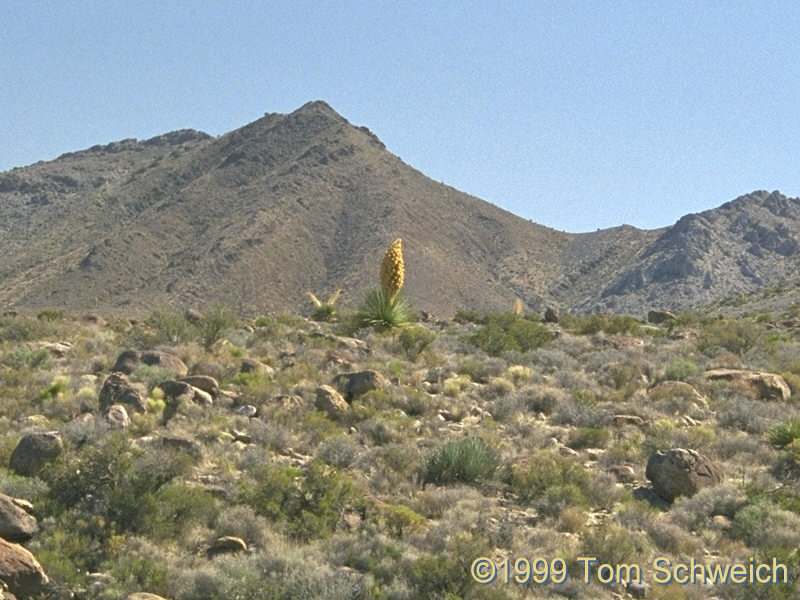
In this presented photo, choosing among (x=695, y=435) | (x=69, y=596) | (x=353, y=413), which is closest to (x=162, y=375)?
(x=353, y=413)

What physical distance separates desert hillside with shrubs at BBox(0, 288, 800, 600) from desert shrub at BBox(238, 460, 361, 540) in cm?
2

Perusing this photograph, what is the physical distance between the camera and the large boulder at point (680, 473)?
909cm

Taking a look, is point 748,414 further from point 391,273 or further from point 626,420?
point 391,273

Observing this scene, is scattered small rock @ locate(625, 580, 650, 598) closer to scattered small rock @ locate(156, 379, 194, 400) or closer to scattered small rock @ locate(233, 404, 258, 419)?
scattered small rock @ locate(233, 404, 258, 419)

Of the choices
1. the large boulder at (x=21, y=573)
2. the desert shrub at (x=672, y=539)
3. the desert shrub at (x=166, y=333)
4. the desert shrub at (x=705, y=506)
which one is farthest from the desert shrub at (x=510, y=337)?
the large boulder at (x=21, y=573)

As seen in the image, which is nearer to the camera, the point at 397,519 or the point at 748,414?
the point at 397,519

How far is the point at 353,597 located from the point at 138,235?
207 feet

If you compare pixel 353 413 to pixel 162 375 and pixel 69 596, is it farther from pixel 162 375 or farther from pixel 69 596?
pixel 69 596

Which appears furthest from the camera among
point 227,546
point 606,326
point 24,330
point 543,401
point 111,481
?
point 606,326

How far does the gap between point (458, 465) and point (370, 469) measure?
0.95 m

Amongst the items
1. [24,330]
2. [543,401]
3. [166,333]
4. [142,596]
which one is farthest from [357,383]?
[24,330]

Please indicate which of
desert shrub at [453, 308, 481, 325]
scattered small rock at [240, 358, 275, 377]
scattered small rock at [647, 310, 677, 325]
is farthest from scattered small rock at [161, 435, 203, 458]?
scattered small rock at [647, 310, 677, 325]

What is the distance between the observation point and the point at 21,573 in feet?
20.2

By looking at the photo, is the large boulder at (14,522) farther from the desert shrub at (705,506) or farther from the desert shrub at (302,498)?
the desert shrub at (705,506)
